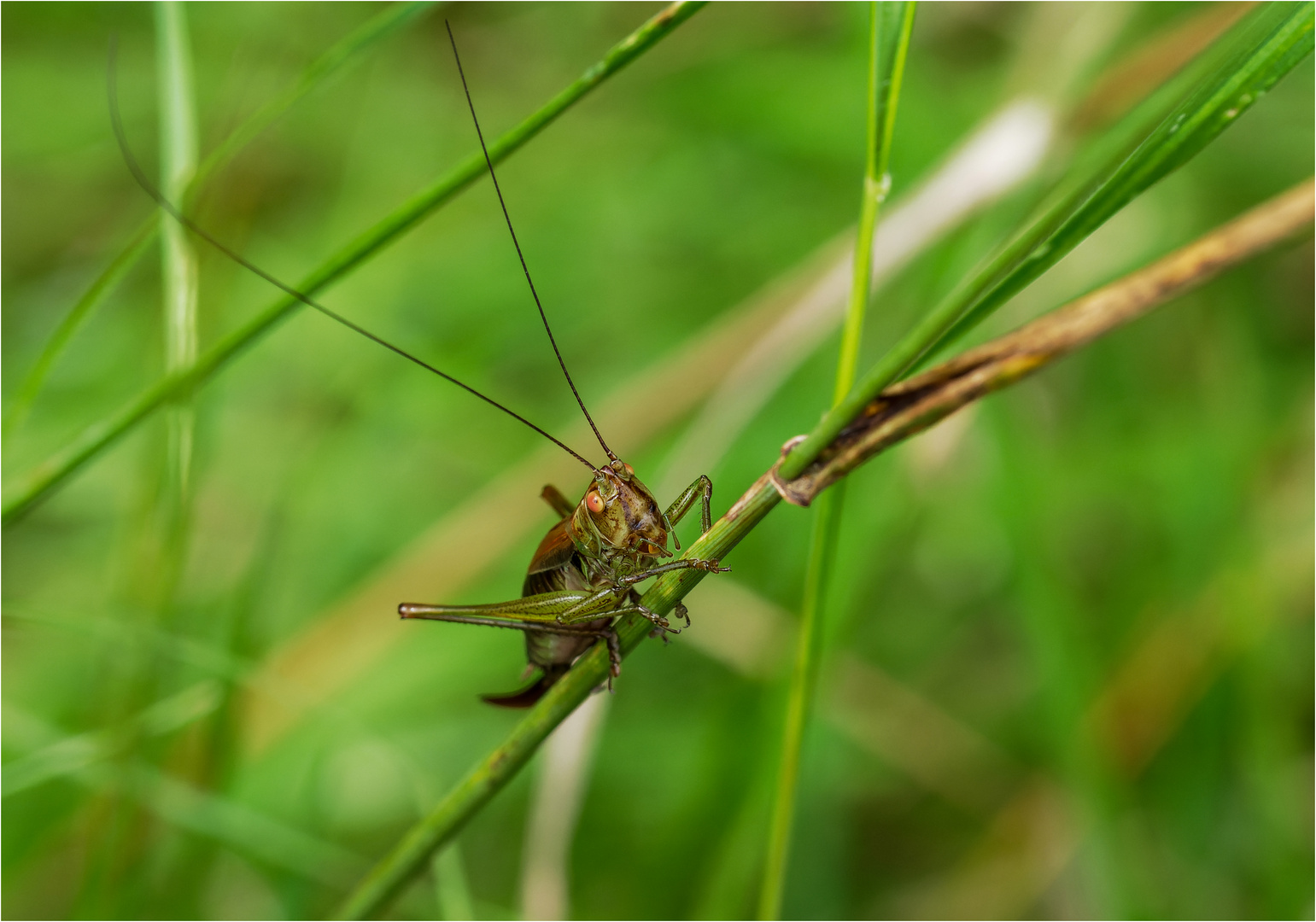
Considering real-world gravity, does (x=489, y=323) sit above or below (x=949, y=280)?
above

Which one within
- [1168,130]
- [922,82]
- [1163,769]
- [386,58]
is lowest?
[1163,769]

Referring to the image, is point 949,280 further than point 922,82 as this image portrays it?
No

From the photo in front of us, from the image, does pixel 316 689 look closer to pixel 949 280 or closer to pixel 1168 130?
pixel 949 280

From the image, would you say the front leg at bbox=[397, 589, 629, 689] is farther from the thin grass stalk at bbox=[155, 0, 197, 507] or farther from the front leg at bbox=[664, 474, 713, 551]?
the thin grass stalk at bbox=[155, 0, 197, 507]

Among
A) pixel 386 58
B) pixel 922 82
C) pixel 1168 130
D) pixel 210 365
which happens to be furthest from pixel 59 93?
pixel 1168 130

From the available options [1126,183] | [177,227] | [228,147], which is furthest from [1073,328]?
[177,227]

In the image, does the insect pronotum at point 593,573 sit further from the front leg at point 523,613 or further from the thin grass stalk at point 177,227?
the thin grass stalk at point 177,227

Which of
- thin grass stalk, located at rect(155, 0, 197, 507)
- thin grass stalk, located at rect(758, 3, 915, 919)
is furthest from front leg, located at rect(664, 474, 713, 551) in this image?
thin grass stalk, located at rect(155, 0, 197, 507)
